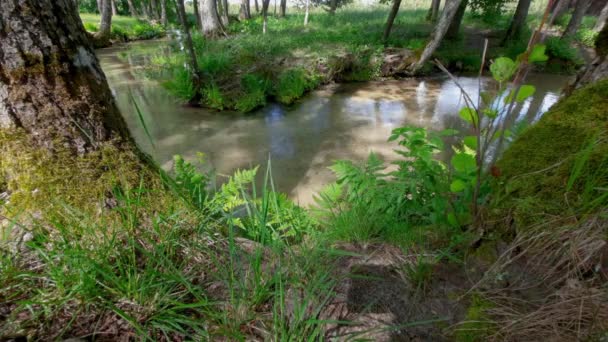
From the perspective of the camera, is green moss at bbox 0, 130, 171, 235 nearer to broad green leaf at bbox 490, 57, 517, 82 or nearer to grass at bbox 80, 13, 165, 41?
broad green leaf at bbox 490, 57, 517, 82

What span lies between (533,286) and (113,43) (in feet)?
70.7

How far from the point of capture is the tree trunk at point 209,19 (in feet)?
34.2

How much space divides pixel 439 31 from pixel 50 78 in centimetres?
917

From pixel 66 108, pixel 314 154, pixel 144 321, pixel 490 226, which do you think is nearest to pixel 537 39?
pixel 490 226

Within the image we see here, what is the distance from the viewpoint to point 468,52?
11.0m

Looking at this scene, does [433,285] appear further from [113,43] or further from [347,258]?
[113,43]

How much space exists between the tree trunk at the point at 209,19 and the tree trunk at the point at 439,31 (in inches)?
305

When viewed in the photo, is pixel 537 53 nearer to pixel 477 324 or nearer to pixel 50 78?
pixel 477 324

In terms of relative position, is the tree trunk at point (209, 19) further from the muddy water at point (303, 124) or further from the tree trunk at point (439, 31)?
the tree trunk at point (439, 31)

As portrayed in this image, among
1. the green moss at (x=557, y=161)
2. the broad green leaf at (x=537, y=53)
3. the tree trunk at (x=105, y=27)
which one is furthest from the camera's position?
the tree trunk at (x=105, y=27)

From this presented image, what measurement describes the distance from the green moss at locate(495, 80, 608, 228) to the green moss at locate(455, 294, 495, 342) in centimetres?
41

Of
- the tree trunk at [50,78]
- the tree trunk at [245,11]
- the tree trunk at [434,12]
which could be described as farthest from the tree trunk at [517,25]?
the tree trunk at [245,11]

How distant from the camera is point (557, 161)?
1.30 m

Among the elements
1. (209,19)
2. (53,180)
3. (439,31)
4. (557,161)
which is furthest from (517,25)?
(53,180)
